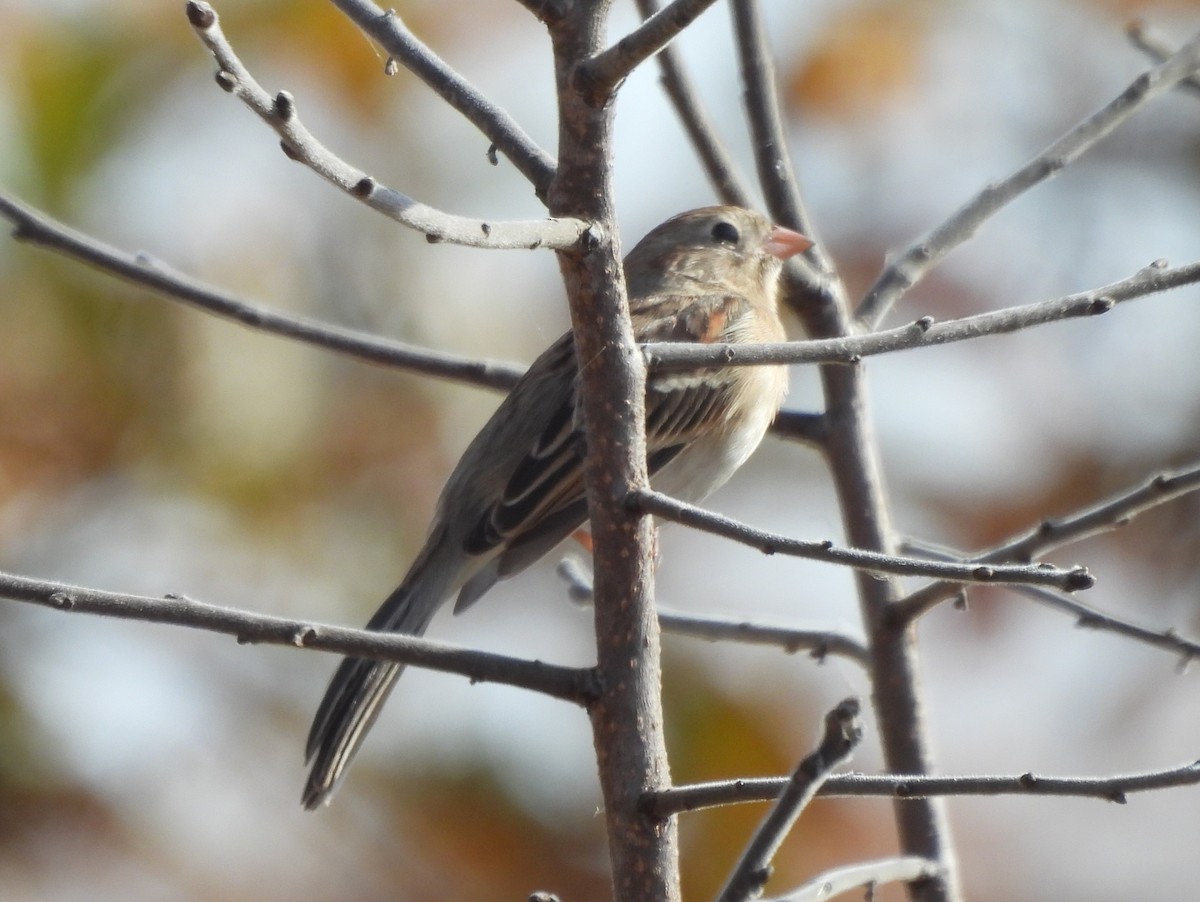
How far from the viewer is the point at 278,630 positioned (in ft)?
4.77

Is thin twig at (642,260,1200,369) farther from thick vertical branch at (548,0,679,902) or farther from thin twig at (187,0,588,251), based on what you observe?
thin twig at (187,0,588,251)

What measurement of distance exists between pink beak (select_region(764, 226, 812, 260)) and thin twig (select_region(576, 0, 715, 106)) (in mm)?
1402

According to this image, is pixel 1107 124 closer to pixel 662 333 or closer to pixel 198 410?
pixel 662 333

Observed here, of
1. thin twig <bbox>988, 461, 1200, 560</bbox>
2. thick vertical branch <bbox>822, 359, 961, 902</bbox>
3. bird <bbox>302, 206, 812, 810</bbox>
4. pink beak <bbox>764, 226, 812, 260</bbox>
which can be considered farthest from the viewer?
bird <bbox>302, 206, 812, 810</bbox>

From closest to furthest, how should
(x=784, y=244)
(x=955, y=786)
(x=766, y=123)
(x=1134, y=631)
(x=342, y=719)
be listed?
(x=955, y=786) < (x=1134, y=631) < (x=342, y=719) < (x=766, y=123) < (x=784, y=244)

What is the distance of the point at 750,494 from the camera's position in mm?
6418

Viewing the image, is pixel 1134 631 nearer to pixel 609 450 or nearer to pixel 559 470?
pixel 609 450

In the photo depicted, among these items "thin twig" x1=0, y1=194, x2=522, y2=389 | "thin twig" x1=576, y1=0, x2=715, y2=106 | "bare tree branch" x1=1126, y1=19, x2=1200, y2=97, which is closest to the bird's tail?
"thin twig" x1=0, y1=194, x2=522, y2=389

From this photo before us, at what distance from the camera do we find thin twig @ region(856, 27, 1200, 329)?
270 cm

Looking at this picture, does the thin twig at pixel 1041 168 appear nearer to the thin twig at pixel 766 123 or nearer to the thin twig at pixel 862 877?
the thin twig at pixel 766 123

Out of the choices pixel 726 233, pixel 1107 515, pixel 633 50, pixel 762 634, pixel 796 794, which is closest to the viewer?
pixel 796 794

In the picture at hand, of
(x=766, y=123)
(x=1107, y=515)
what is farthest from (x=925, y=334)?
(x=766, y=123)

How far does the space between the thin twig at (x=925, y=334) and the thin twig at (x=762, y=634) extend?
0.98m

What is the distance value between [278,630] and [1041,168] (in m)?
1.84
